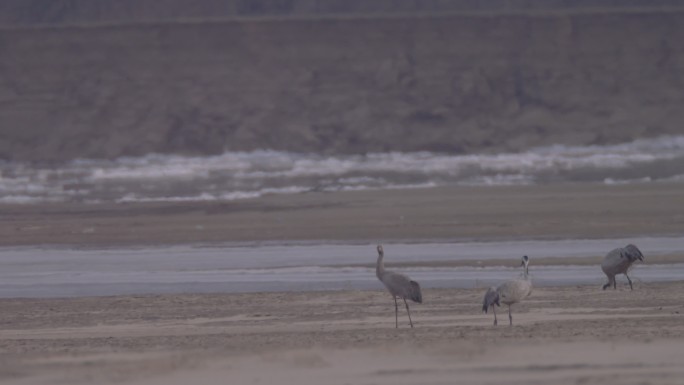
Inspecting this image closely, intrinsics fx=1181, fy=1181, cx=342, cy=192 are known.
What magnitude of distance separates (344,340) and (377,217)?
509 inches

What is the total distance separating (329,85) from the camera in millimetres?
52719

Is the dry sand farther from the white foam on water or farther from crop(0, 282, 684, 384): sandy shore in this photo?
the white foam on water

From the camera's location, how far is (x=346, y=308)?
1294 cm

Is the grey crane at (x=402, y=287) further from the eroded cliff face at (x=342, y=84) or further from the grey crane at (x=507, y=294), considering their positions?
the eroded cliff face at (x=342, y=84)

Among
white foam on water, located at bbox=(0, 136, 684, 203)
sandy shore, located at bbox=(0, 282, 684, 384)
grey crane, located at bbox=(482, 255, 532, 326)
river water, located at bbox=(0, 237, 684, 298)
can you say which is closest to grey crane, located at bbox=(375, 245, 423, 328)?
sandy shore, located at bbox=(0, 282, 684, 384)

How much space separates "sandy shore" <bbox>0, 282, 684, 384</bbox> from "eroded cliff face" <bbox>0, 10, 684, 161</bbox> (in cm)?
3203

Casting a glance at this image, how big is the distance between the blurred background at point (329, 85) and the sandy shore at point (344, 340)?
24.9 metres

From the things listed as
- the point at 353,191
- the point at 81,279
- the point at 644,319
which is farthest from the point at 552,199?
the point at 644,319

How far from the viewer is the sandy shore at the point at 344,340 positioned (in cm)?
909

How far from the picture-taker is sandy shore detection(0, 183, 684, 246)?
20781 millimetres

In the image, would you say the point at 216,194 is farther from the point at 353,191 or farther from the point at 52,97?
the point at 52,97

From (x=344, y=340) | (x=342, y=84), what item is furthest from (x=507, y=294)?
(x=342, y=84)

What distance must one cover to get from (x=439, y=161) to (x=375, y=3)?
20572mm

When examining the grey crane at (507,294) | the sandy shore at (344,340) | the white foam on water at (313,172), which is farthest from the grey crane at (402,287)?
the white foam on water at (313,172)
